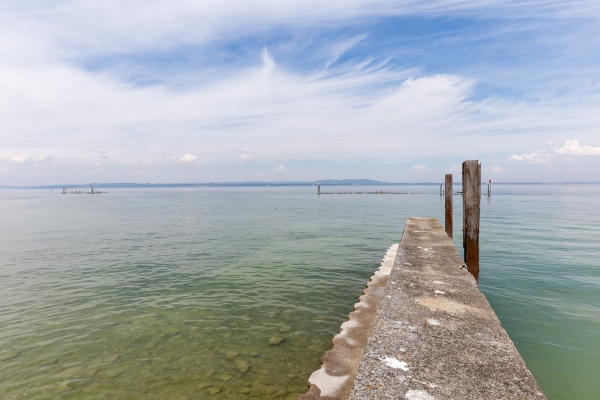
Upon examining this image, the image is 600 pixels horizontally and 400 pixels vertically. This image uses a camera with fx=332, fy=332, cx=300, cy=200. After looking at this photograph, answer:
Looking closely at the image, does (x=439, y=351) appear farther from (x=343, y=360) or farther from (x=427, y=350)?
(x=343, y=360)

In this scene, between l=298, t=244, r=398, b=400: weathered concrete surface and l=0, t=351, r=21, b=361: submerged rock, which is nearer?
l=298, t=244, r=398, b=400: weathered concrete surface

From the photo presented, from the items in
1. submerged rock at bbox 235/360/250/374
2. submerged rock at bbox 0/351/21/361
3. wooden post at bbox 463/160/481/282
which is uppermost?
wooden post at bbox 463/160/481/282

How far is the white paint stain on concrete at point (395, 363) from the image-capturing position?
353cm

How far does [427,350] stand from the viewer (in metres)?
3.89

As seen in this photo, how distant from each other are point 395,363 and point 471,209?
683 cm

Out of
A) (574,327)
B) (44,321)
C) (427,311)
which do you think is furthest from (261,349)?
(574,327)

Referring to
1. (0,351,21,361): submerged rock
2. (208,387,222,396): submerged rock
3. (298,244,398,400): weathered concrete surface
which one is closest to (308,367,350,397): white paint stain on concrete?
(298,244,398,400): weathered concrete surface

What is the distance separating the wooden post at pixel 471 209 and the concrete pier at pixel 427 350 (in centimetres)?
190

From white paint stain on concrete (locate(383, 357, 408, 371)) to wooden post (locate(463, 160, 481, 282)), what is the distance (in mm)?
6540

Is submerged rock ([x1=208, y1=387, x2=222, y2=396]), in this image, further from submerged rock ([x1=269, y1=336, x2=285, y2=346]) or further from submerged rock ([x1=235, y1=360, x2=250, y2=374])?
submerged rock ([x1=269, y1=336, x2=285, y2=346])

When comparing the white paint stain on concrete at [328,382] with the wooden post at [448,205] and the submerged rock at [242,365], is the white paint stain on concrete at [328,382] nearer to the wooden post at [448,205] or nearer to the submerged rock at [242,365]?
the submerged rock at [242,365]

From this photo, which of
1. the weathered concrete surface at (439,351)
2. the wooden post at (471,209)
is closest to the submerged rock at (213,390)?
the weathered concrete surface at (439,351)

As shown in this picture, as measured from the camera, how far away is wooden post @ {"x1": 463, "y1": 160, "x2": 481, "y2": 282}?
8898mm

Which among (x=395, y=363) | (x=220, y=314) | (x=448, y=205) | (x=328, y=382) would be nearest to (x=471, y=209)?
(x=328, y=382)
